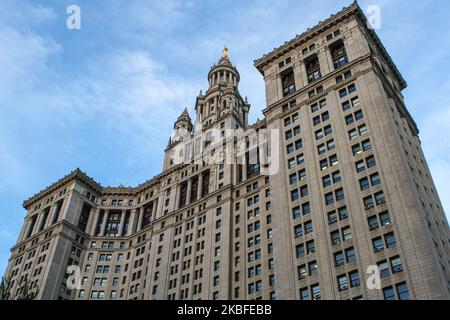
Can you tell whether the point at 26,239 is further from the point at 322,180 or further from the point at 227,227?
the point at 322,180

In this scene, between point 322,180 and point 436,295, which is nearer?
point 436,295

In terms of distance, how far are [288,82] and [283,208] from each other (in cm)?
3235

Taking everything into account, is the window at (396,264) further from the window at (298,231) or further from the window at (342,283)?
the window at (298,231)

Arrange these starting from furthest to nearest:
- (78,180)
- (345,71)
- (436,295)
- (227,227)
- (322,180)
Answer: (78,180) < (227,227) < (345,71) < (322,180) < (436,295)

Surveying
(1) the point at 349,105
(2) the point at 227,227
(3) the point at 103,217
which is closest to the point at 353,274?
(1) the point at 349,105

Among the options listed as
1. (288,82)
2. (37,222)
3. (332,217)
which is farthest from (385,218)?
(37,222)

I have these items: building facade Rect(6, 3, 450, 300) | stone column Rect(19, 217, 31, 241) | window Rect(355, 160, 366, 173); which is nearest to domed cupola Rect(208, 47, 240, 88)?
building facade Rect(6, 3, 450, 300)

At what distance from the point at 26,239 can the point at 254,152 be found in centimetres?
5935

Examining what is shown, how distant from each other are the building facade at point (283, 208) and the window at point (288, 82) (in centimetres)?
26

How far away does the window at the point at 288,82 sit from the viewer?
9481 centimetres

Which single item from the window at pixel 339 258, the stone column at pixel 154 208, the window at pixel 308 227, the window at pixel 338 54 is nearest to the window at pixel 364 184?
the window at pixel 308 227

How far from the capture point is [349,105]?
261 feet

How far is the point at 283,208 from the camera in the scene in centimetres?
7412

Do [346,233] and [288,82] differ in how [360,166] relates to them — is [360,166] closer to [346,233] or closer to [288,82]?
[346,233]
